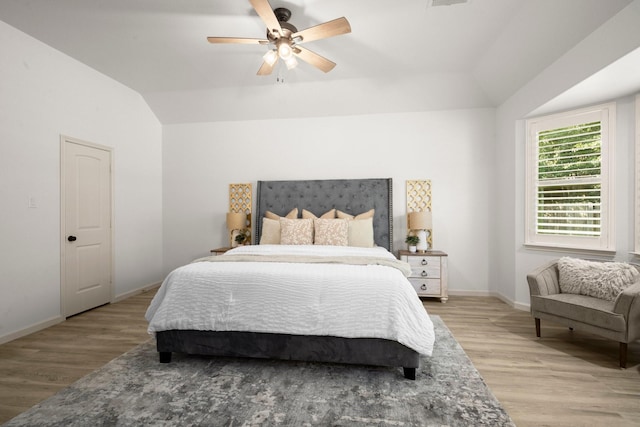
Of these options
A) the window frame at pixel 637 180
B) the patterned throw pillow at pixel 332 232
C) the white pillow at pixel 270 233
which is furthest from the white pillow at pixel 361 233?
the window frame at pixel 637 180

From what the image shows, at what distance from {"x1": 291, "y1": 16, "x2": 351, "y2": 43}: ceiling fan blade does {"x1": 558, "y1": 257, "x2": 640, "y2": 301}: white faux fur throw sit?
2966 millimetres

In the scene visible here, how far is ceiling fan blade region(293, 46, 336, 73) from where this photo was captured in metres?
2.61

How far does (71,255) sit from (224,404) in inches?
111

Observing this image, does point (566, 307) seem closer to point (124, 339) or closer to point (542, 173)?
point (542, 173)

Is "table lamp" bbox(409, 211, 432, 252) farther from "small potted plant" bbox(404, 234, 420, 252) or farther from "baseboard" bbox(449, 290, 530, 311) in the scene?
"baseboard" bbox(449, 290, 530, 311)

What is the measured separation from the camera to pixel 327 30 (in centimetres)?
229

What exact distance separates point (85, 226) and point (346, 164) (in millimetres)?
3444

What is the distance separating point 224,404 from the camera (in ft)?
5.65

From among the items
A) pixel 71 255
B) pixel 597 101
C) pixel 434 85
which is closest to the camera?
pixel 597 101

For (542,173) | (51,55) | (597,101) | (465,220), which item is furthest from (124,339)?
(597,101)

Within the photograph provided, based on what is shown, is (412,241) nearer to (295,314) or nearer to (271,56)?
(295,314)

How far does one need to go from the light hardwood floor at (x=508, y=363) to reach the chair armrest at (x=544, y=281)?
0.43 m

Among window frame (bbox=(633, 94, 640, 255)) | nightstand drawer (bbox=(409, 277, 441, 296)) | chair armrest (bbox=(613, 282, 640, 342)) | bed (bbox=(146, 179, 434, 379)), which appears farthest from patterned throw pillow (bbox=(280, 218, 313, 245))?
window frame (bbox=(633, 94, 640, 255))

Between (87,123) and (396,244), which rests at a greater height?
(87,123)
